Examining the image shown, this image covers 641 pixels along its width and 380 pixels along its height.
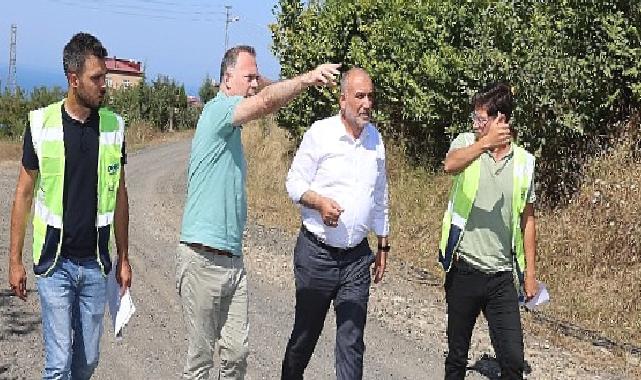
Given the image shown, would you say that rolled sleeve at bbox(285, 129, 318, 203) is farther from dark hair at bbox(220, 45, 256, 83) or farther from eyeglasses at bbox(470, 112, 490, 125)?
eyeglasses at bbox(470, 112, 490, 125)

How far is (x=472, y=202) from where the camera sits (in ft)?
14.9

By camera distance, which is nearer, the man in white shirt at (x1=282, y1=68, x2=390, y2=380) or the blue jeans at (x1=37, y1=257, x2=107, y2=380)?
the blue jeans at (x1=37, y1=257, x2=107, y2=380)

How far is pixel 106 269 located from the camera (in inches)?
153

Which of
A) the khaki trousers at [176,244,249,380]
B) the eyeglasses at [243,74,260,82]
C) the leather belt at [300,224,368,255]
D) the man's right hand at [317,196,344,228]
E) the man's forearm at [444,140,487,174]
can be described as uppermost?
the eyeglasses at [243,74,260,82]

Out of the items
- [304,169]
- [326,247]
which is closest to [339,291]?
[326,247]

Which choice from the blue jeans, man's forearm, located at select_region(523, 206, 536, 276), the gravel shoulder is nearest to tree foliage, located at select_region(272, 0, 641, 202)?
the gravel shoulder

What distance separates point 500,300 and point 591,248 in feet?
15.0

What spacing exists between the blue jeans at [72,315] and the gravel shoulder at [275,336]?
69.4 inches

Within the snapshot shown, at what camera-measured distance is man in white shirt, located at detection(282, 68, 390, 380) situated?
4371mm

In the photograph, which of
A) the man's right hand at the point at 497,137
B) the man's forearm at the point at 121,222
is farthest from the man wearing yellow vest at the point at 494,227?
the man's forearm at the point at 121,222

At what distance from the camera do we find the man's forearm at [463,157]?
4.25m

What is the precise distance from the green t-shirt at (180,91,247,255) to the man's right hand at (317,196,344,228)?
0.45 m

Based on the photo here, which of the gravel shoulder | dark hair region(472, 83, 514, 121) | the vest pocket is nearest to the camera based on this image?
the vest pocket

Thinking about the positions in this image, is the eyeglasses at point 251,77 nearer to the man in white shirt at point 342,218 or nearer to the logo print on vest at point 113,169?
the man in white shirt at point 342,218
